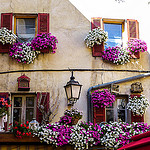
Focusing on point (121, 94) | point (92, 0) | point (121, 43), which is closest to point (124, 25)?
point (121, 43)

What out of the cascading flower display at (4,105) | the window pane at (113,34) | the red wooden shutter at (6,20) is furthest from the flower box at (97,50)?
the cascading flower display at (4,105)

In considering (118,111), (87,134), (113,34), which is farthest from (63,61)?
(87,134)

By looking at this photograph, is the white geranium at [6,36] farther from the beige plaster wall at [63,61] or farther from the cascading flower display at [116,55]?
the cascading flower display at [116,55]

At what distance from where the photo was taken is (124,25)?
11266 millimetres

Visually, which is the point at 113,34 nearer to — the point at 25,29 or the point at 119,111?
the point at 119,111

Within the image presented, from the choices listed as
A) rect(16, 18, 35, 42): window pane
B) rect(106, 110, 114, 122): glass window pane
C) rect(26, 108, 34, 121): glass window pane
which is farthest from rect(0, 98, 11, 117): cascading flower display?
rect(106, 110, 114, 122): glass window pane

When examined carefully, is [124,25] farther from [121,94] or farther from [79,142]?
[79,142]

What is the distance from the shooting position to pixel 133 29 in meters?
11.1

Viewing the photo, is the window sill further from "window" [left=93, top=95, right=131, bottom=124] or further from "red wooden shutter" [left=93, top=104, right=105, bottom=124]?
"window" [left=93, top=95, right=131, bottom=124]

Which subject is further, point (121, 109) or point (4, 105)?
point (121, 109)

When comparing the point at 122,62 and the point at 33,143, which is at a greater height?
the point at 122,62

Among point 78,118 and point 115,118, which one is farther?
point 115,118

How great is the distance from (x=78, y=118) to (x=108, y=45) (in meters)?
2.77

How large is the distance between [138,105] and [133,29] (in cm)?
242
